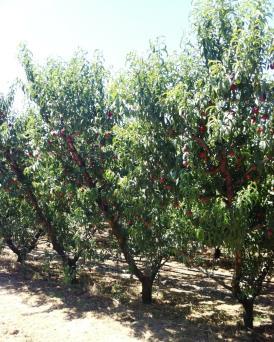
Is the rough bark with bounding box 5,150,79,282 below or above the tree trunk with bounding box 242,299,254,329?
above

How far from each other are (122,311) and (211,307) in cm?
239

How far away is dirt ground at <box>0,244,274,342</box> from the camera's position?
26.5 ft

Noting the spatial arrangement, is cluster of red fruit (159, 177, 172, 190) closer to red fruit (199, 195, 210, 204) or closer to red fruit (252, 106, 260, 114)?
red fruit (199, 195, 210, 204)

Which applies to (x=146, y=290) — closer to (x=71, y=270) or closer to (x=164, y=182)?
(x=71, y=270)

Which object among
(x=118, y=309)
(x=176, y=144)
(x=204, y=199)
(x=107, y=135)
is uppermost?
(x=107, y=135)

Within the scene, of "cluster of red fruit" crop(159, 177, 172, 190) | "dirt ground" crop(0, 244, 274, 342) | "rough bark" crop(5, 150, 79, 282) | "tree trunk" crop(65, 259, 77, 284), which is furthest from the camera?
"rough bark" crop(5, 150, 79, 282)

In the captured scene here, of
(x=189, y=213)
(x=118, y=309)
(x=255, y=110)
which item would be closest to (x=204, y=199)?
(x=189, y=213)

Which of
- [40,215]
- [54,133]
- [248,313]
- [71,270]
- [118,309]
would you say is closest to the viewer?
[248,313]

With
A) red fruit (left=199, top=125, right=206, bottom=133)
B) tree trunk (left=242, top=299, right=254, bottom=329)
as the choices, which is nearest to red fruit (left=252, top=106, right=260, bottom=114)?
red fruit (left=199, top=125, right=206, bottom=133)

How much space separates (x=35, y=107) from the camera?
9.75m

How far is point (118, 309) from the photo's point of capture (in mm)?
9750

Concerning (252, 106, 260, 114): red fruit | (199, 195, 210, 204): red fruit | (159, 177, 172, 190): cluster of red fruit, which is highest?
(252, 106, 260, 114): red fruit

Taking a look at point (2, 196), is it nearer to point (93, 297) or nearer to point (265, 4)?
point (93, 297)

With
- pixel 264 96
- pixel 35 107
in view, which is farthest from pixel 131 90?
pixel 35 107
